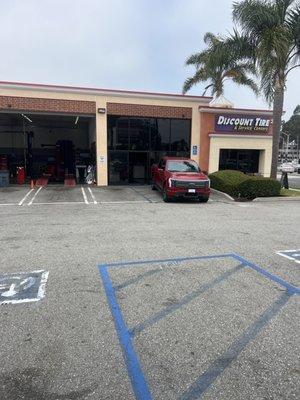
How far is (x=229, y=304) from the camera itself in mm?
4598

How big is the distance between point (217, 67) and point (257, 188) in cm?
772

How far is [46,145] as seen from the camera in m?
29.2

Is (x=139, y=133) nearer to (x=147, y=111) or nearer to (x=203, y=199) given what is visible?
(x=147, y=111)

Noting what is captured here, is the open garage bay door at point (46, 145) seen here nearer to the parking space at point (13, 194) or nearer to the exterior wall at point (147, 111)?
the parking space at point (13, 194)

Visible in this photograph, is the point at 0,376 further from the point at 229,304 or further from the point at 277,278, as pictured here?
the point at 277,278

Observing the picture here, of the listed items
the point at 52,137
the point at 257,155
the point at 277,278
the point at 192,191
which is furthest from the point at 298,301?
the point at 52,137

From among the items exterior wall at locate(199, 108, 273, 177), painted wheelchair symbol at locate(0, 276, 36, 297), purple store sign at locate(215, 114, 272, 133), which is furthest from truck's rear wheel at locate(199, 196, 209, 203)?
painted wheelchair symbol at locate(0, 276, 36, 297)

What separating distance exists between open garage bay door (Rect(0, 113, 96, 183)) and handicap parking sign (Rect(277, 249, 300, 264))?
18905 millimetres

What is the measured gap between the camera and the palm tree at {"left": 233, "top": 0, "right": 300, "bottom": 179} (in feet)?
52.1

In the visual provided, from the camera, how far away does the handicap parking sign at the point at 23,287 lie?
4.68 meters

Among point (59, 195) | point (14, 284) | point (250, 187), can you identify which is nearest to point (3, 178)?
point (59, 195)

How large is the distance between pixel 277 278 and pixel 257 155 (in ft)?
59.7

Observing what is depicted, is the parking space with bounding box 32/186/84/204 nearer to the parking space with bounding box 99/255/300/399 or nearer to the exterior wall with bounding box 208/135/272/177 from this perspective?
the exterior wall with bounding box 208/135/272/177

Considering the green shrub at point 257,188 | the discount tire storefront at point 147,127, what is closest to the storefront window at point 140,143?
the discount tire storefront at point 147,127
